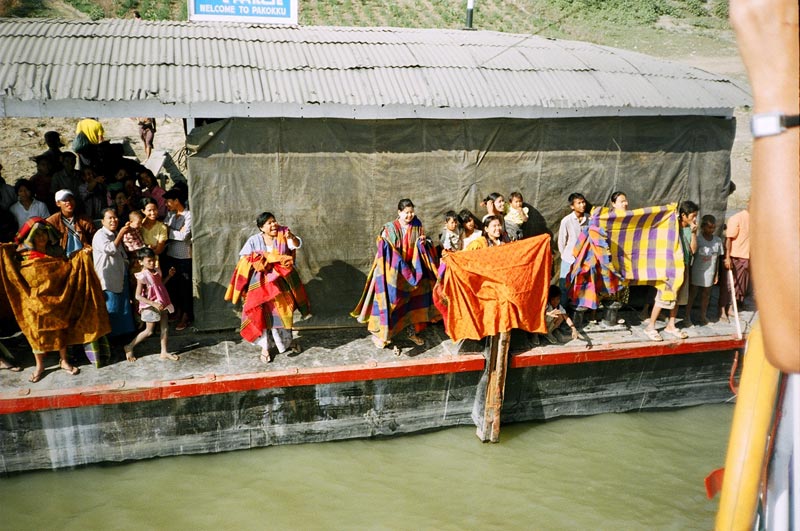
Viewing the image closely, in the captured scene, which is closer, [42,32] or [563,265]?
[42,32]

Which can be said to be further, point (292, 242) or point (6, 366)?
point (292, 242)

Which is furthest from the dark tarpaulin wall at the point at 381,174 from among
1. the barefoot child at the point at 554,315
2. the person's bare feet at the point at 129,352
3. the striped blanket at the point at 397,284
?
the barefoot child at the point at 554,315

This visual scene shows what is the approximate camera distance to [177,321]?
7945mm

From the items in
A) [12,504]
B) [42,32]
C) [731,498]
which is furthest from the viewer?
[42,32]

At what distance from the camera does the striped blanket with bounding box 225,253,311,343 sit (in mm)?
6941

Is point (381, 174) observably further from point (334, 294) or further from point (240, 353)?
point (240, 353)

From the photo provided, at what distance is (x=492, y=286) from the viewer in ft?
23.6

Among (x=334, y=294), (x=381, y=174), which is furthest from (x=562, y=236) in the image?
(x=334, y=294)

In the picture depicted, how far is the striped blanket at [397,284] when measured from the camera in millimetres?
7297

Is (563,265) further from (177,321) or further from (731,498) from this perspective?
(731,498)

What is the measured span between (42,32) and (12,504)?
515cm

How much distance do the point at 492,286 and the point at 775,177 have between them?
→ 241 inches

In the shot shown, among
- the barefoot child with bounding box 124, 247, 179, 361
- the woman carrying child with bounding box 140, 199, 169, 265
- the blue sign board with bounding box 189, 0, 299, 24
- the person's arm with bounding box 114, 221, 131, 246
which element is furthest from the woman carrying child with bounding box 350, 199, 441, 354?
the blue sign board with bounding box 189, 0, 299, 24

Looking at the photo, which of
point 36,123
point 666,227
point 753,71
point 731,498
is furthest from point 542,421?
point 36,123
